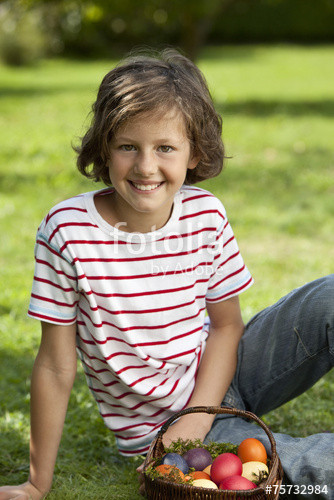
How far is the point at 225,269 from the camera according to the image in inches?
89.9

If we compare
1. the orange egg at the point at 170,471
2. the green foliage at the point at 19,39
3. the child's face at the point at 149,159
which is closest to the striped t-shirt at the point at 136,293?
the child's face at the point at 149,159

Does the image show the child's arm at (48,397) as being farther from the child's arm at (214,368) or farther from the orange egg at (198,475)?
the orange egg at (198,475)

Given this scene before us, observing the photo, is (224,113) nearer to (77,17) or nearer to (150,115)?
(150,115)

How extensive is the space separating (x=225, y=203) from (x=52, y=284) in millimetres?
3725

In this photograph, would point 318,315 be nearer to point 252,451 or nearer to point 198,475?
point 252,451

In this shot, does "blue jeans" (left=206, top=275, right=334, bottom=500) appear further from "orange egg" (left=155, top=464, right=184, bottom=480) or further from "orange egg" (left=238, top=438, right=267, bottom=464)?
"orange egg" (left=155, top=464, right=184, bottom=480)

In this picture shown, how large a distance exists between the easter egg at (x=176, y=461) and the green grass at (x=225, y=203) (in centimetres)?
30

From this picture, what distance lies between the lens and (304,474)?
6.43 ft

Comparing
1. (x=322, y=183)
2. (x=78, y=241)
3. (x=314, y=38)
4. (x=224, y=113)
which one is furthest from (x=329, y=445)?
(x=314, y=38)

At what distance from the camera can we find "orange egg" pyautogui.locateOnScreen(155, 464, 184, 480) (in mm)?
1796

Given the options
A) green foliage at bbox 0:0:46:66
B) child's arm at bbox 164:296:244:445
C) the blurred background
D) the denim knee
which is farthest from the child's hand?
green foliage at bbox 0:0:46:66

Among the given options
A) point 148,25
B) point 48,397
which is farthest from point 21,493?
point 148,25

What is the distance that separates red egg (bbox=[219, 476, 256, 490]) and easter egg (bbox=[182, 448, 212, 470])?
0.13 metres

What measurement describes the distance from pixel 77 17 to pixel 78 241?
19.2 metres
